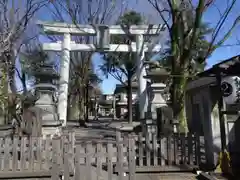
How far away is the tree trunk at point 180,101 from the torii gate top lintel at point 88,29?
546 centimetres

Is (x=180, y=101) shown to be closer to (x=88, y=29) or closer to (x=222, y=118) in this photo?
(x=222, y=118)

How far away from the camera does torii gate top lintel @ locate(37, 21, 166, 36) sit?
12.3 metres

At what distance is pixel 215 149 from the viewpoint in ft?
19.3

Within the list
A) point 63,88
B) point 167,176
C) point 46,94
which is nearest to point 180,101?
point 167,176

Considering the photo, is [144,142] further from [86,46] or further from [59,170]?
[86,46]

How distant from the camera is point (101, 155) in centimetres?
420

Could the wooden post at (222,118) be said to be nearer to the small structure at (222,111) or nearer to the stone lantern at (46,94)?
the small structure at (222,111)

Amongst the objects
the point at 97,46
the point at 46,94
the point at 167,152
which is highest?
the point at 97,46

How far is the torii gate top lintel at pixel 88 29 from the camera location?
12305 millimetres

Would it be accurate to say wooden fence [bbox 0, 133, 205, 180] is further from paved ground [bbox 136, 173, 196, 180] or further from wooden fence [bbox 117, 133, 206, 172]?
→ paved ground [bbox 136, 173, 196, 180]

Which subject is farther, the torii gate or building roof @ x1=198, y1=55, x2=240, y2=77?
the torii gate

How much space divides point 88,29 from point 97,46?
112cm

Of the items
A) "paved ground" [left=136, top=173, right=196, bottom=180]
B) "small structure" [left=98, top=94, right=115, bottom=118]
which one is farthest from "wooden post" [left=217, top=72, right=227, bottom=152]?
"small structure" [left=98, top=94, right=115, bottom=118]

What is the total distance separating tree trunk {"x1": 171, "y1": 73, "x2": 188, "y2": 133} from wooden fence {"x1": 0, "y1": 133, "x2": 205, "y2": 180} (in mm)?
2190
